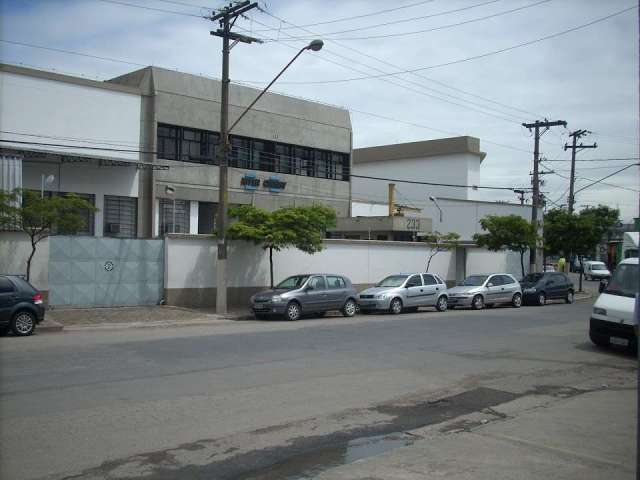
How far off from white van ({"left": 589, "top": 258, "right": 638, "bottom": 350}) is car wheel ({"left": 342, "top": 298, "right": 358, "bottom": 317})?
10.0 m

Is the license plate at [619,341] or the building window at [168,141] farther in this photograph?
the building window at [168,141]

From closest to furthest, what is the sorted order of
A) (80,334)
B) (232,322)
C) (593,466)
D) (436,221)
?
(593,466)
(80,334)
(232,322)
(436,221)

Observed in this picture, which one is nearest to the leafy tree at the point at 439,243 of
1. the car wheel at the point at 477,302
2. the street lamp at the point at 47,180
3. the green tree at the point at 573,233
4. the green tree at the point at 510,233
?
the green tree at the point at 510,233

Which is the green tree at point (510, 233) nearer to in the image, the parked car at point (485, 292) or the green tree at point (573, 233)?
the green tree at point (573, 233)

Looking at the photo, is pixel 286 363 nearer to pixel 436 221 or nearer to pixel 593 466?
pixel 593 466

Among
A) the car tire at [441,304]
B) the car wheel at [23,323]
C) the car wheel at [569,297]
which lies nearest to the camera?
the car wheel at [23,323]

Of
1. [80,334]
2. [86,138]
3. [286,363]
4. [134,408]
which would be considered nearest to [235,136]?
[86,138]

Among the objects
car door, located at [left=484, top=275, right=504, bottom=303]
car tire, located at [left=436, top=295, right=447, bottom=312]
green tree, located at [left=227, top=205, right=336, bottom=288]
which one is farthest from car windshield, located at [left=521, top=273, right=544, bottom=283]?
green tree, located at [left=227, top=205, right=336, bottom=288]

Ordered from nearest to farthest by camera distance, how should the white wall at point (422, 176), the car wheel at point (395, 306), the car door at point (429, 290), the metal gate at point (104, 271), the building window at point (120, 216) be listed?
the metal gate at point (104, 271), the car wheel at point (395, 306), the car door at point (429, 290), the building window at point (120, 216), the white wall at point (422, 176)

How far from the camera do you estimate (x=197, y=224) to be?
34.0m

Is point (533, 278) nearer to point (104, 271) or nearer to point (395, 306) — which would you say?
point (395, 306)

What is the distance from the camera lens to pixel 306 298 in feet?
72.4

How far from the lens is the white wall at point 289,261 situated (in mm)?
24734

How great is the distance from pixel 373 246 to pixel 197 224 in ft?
31.1
